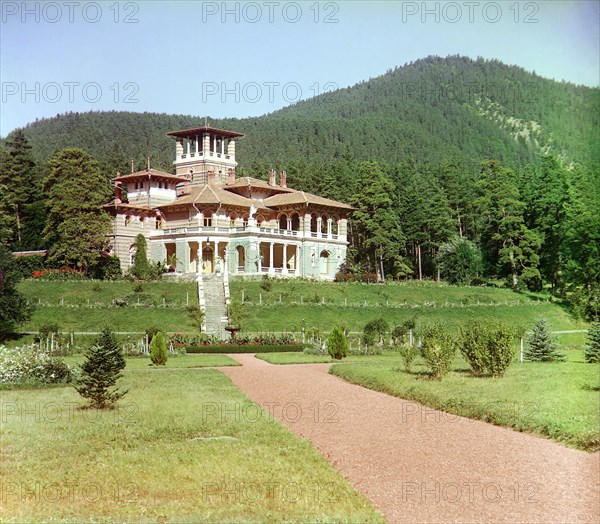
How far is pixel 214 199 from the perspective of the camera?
46.1 meters

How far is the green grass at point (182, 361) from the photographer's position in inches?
845

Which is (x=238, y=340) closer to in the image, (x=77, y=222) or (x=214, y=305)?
(x=214, y=305)

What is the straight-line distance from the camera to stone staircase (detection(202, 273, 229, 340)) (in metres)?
30.1

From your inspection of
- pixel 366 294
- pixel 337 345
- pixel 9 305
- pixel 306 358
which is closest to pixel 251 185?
pixel 366 294

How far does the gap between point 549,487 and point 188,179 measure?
151 feet

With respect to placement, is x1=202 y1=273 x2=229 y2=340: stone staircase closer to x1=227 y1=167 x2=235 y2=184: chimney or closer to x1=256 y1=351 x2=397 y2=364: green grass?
x1=256 y1=351 x2=397 y2=364: green grass

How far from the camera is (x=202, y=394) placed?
15234 millimetres

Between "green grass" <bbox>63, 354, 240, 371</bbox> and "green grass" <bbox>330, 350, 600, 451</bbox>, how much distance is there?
412 cm

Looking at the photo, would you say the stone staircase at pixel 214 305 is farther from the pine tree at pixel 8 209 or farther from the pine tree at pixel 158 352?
the pine tree at pixel 8 209

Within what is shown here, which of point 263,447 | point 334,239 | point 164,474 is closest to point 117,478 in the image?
point 164,474

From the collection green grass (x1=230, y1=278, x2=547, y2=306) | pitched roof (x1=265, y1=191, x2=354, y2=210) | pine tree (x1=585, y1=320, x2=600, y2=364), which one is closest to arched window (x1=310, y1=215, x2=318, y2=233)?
pitched roof (x1=265, y1=191, x2=354, y2=210)

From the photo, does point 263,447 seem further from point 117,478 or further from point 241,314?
point 241,314

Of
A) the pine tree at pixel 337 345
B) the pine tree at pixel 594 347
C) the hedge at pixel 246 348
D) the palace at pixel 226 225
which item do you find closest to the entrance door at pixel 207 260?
the palace at pixel 226 225

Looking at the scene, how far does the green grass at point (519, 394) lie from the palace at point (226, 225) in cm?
2516
